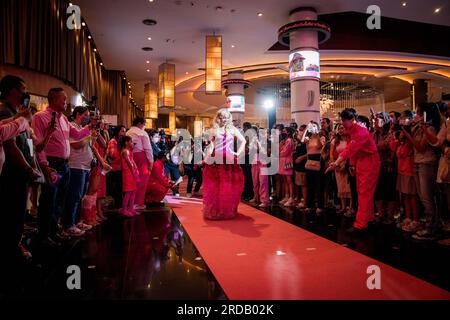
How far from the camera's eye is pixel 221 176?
4543 mm

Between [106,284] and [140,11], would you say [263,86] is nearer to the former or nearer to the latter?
[140,11]

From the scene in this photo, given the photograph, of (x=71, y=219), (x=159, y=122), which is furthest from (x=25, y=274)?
(x=159, y=122)

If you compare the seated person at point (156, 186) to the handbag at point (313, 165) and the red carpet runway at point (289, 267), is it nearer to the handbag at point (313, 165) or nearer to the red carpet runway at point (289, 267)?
the red carpet runway at point (289, 267)

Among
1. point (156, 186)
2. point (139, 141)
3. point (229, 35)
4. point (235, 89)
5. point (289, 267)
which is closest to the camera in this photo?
point (289, 267)

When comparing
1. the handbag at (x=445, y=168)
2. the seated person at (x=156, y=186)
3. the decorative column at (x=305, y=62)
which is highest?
the decorative column at (x=305, y=62)

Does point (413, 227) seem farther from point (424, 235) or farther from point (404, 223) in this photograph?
point (424, 235)

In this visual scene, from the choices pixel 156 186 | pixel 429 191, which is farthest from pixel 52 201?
pixel 429 191

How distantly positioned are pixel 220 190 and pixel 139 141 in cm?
178

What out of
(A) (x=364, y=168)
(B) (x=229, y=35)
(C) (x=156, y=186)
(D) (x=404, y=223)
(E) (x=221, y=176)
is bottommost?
(D) (x=404, y=223)

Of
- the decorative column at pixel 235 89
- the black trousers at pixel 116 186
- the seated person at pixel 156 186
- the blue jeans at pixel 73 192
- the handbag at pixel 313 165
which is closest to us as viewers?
the blue jeans at pixel 73 192

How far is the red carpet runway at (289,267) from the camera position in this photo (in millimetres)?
2111

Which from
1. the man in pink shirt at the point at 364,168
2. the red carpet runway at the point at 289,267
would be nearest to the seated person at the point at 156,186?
the red carpet runway at the point at 289,267

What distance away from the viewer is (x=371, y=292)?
6.92 feet
